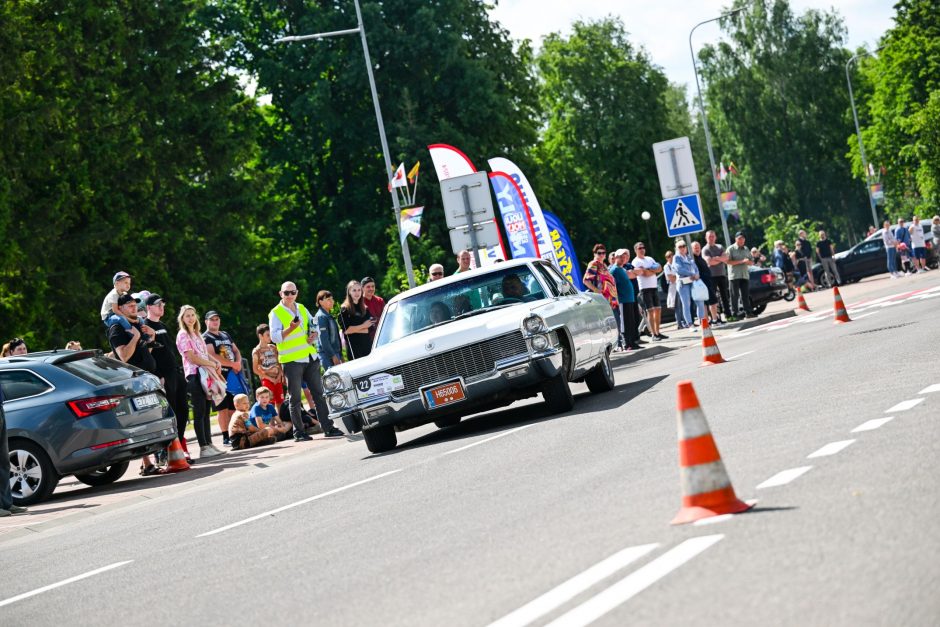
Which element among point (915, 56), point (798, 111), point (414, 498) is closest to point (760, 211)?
point (798, 111)

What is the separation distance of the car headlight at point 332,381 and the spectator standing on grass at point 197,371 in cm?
467

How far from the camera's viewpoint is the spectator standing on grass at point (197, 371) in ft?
63.7

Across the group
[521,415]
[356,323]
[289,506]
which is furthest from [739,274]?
[289,506]

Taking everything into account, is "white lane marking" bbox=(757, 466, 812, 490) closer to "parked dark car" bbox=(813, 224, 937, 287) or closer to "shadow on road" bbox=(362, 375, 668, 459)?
"shadow on road" bbox=(362, 375, 668, 459)

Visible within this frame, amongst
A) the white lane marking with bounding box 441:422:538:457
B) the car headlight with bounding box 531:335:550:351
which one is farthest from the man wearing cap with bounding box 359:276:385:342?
the white lane marking with bounding box 441:422:538:457

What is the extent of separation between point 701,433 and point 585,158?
248 ft

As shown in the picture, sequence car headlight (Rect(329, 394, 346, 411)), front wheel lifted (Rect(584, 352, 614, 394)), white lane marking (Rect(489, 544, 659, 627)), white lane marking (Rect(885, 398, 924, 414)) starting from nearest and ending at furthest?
white lane marking (Rect(489, 544, 659, 627)) → white lane marking (Rect(885, 398, 924, 414)) → car headlight (Rect(329, 394, 346, 411)) → front wheel lifted (Rect(584, 352, 614, 394))

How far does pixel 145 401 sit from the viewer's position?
16625mm

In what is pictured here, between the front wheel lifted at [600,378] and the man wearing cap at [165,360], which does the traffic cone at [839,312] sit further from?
the man wearing cap at [165,360]

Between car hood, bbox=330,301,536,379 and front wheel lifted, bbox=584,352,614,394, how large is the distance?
2227 millimetres

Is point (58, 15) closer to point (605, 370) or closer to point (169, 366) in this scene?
point (169, 366)

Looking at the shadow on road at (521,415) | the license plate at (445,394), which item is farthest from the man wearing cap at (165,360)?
the license plate at (445,394)

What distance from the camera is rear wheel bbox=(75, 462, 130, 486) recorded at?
1769 centimetres

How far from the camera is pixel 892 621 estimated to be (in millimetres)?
4879
